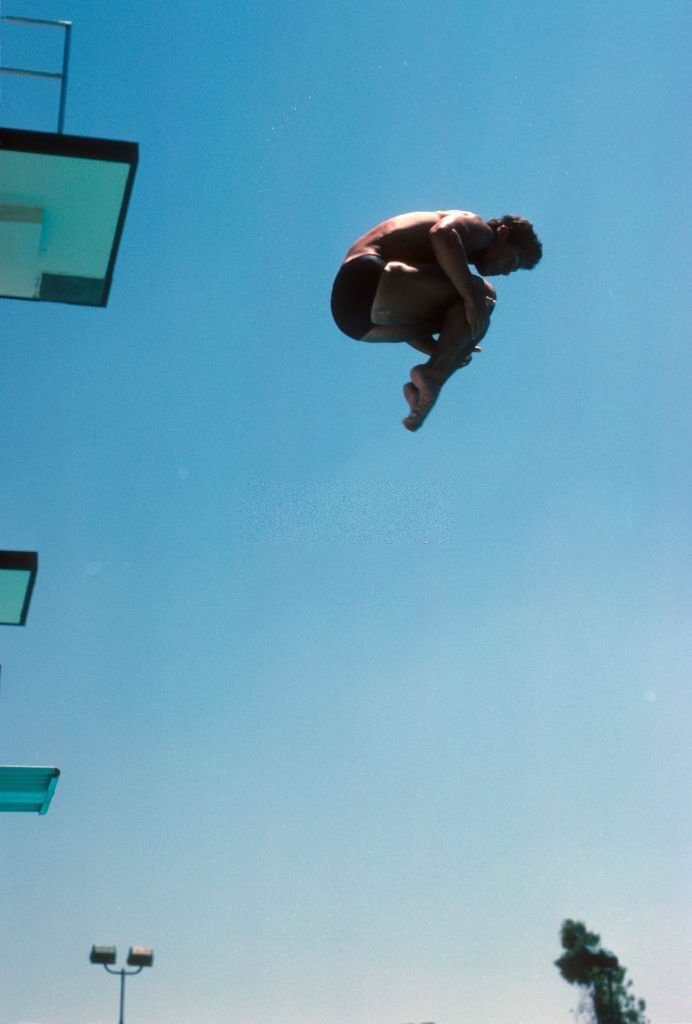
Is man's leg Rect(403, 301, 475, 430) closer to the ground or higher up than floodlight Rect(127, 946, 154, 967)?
higher up

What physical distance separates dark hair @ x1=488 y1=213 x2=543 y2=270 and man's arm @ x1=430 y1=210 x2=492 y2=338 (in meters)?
0.12

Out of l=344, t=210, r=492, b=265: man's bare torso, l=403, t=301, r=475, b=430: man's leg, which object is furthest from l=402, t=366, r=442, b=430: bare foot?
l=344, t=210, r=492, b=265: man's bare torso

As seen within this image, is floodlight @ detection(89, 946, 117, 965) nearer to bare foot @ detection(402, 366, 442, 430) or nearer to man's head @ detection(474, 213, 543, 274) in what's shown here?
bare foot @ detection(402, 366, 442, 430)

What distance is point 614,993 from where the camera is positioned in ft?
203

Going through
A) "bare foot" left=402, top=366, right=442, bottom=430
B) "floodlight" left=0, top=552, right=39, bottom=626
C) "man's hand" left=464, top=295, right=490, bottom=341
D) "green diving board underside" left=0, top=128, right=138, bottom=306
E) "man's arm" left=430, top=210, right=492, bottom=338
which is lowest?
"bare foot" left=402, top=366, right=442, bottom=430

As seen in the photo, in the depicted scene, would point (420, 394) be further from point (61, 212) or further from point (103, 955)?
point (103, 955)

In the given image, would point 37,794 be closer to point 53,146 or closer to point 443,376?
point 53,146

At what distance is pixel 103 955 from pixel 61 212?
39.2ft

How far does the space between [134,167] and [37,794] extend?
7.57 m

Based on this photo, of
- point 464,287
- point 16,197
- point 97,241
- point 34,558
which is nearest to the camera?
point 464,287

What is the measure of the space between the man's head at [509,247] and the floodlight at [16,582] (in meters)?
5.75

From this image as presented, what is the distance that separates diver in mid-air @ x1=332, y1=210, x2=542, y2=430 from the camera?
479 cm

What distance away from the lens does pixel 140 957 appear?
52.6 feet

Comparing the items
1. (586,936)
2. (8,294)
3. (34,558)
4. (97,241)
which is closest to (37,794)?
(34,558)
